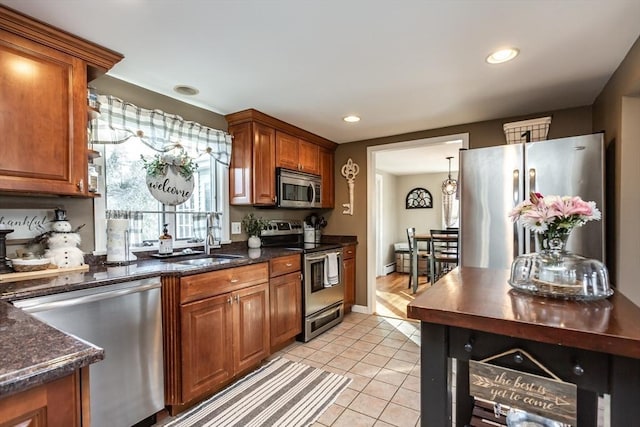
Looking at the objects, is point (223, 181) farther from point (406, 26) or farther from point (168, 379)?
point (406, 26)

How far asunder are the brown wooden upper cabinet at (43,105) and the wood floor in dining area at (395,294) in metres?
3.43

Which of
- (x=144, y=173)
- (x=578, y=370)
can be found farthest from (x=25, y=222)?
(x=578, y=370)

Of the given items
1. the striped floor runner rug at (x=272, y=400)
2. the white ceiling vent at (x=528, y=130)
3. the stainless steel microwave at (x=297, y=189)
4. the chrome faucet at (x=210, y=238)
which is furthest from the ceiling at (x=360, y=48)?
the striped floor runner rug at (x=272, y=400)

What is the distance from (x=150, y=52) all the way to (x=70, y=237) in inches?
46.6

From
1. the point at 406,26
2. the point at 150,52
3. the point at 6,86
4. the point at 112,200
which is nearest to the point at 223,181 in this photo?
the point at 112,200

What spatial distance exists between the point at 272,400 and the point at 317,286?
4.14 ft

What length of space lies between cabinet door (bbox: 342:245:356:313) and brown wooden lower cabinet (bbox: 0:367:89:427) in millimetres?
3038

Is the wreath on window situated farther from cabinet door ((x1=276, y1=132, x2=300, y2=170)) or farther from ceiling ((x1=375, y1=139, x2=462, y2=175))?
cabinet door ((x1=276, y1=132, x2=300, y2=170))

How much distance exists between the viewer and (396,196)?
7293mm

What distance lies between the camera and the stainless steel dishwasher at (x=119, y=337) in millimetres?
1443

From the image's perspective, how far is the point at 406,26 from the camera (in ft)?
5.21

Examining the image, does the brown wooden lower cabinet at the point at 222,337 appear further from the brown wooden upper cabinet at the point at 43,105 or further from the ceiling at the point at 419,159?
the ceiling at the point at 419,159

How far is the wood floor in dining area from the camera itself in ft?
13.1

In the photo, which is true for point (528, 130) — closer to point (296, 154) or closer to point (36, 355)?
point (296, 154)
